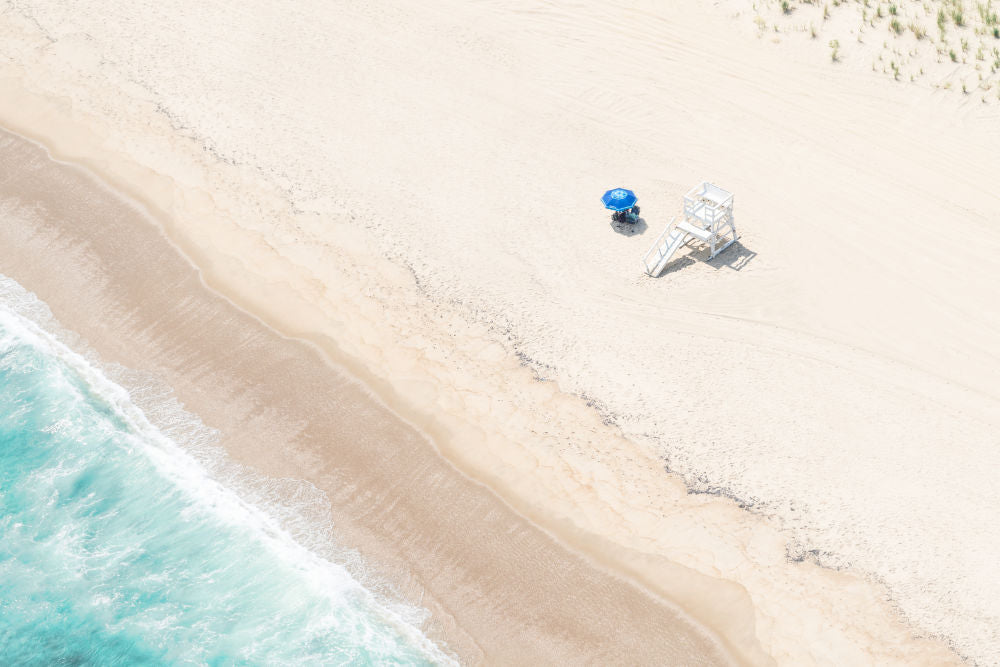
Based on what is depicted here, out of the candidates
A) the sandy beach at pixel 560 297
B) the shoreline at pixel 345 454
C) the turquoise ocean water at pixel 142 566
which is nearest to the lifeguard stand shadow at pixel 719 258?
the sandy beach at pixel 560 297

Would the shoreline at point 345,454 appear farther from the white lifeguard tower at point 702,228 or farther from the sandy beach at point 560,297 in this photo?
the white lifeguard tower at point 702,228

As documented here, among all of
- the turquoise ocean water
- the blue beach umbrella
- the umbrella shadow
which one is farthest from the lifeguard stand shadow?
the turquoise ocean water

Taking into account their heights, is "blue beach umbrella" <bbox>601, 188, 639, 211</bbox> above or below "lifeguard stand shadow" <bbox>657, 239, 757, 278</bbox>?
above

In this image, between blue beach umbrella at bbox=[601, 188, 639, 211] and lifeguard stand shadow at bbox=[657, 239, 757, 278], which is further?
blue beach umbrella at bbox=[601, 188, 639, 211]

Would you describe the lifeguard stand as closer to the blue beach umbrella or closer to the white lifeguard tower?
the white lifeguard tower

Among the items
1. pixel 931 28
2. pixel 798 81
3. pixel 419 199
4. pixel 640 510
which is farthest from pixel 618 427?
pixel 931 28

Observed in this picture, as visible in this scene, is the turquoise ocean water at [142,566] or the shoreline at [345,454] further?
the turquoise ocean water at [142,566]
